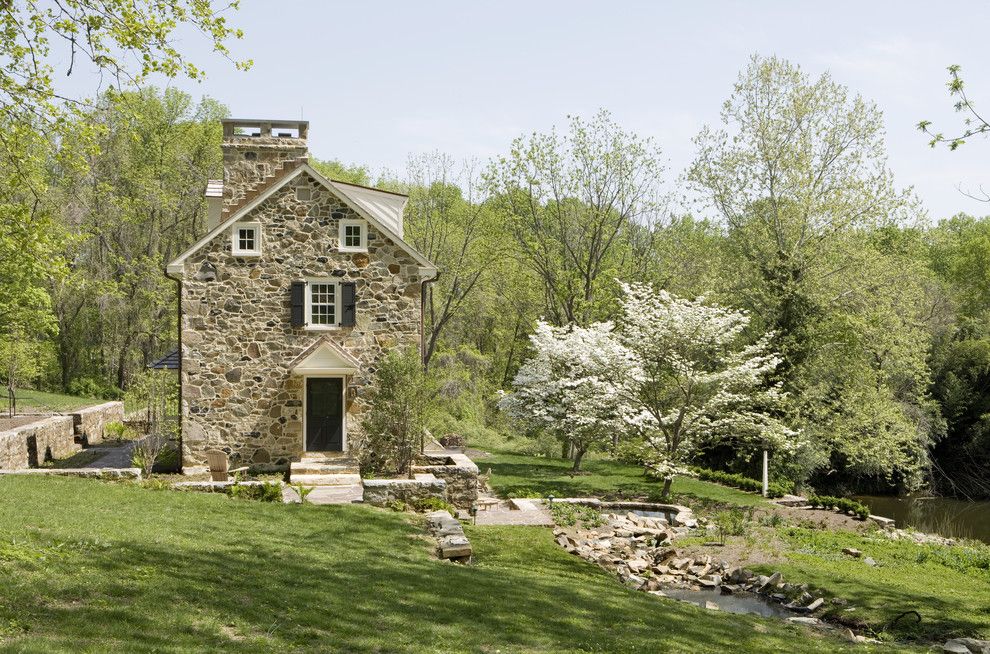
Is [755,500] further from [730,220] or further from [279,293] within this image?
[279,293]

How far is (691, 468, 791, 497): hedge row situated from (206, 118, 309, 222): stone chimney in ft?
49.5

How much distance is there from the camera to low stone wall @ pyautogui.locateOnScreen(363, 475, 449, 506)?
57.2ft

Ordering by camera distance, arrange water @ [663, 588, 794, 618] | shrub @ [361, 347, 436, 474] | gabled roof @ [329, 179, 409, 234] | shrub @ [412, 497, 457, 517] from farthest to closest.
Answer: gabled roof @ [329, 179, 409, 234], shrub @ [361, 347, 436, 474], shrub @ [412, 497, 457, 517], water @ [663, 588, 794, 618]

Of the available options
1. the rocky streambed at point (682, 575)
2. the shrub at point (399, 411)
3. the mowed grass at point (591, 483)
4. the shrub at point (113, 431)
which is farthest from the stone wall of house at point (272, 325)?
the shrub at point (113, 431)

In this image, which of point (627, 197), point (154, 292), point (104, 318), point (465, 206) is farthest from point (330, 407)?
point (465, 206)

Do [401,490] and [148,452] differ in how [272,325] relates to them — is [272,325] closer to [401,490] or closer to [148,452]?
[148,452]

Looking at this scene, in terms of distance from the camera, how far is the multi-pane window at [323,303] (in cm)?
2264

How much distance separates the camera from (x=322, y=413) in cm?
2250

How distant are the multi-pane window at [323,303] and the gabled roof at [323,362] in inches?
26.7

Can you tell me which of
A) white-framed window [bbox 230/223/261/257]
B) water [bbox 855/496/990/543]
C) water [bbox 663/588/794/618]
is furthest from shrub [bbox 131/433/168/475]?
water [bbox 855/496/990/543]

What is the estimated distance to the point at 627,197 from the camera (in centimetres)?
3588

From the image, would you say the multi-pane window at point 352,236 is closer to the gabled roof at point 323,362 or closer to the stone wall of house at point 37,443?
the gabled roof at point 323,362

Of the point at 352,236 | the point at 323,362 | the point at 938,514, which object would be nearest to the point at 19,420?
the point at 323,362

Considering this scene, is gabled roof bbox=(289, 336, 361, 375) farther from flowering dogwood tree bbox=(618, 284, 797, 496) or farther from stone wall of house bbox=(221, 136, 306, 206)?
flowering dogwood tree bbox=(618, 284, 797, 496)
